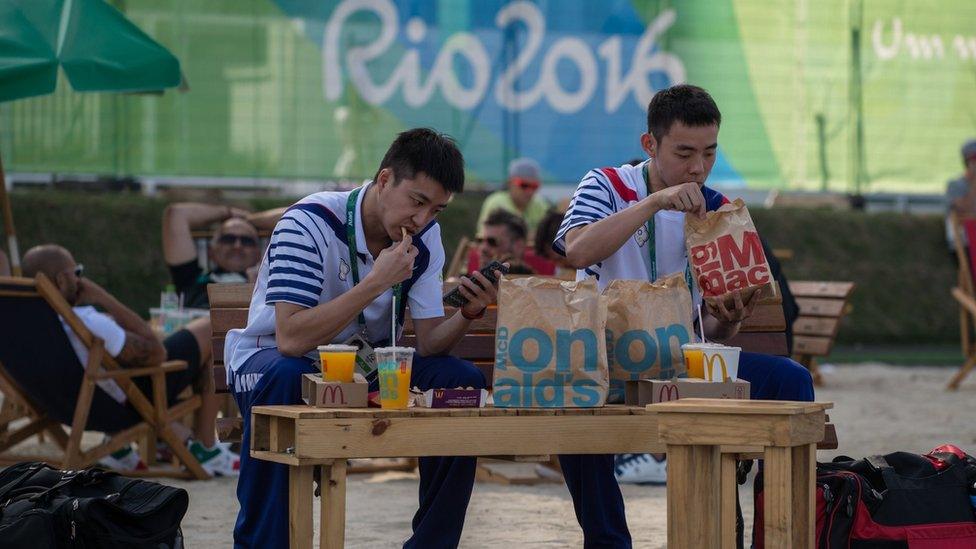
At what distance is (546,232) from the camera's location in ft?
25.2

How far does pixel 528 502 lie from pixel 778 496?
2877 millimetres

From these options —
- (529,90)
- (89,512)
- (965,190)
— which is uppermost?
(529,90)

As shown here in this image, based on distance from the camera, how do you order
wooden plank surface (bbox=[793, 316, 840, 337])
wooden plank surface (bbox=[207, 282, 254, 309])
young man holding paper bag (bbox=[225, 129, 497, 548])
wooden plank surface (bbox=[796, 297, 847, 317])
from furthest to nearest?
wooden plank surface (bbox=[796, 297, 847, 317]), wooden plank surface (bbox=[793, 316, 840, 337]), wooden plank surface (bbox=[207, 282, 254, 309]), young man holding paper bag (bbox=[225, 129, 497, 548])

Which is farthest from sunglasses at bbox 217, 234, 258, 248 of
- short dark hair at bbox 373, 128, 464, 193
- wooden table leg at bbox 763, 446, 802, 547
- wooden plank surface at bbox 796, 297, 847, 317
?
wooden table leg at bbox 763, 446, 802, 547

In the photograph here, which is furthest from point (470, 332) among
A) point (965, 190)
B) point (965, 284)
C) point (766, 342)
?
point (965, 190)

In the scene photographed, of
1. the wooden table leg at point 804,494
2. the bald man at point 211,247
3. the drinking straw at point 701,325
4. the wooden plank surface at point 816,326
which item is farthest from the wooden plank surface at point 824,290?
the wooden table leg at point 804,494

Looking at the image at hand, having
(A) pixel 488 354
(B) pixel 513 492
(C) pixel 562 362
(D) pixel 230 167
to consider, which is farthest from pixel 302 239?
(D) pixel 230 167

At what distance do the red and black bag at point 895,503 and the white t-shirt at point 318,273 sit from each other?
1.13 metres

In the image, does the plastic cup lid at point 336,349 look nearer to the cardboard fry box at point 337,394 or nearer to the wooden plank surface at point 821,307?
the cardboard fry box at point 337,394

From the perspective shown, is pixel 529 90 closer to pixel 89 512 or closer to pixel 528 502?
pixel 528 502

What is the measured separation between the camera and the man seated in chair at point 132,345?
254 inches

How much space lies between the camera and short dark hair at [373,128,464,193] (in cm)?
379

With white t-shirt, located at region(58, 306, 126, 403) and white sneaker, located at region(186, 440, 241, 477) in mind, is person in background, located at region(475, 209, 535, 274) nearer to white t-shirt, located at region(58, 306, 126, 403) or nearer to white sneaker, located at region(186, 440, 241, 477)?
white sneaker, located at region(186, 440, 241, 477)

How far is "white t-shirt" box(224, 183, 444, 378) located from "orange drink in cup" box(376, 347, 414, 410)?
483 mm
